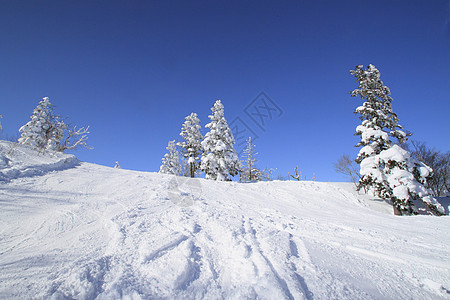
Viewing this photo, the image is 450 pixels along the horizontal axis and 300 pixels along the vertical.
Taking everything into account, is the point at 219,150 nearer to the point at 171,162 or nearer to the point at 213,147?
the point at 213,147

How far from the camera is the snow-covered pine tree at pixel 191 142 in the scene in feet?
75.9

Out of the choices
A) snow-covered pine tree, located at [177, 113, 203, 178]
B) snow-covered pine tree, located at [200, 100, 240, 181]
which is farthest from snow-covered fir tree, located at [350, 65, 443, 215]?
snow-covered pine tree, located at [177, 113, 203, 178]

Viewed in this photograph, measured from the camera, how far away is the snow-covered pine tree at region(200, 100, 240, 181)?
18.8 meters

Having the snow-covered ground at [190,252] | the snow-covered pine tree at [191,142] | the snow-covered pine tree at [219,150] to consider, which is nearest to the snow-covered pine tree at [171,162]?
the snow-covered pine tree at [191,142]

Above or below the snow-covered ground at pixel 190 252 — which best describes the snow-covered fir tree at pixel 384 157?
above

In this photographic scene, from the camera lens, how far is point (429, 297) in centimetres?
224

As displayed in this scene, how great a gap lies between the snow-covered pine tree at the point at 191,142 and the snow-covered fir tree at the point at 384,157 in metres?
16.4

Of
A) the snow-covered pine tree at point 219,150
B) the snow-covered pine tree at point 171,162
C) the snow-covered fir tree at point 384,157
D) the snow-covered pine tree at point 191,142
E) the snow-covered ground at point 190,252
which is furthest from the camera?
the snow-covered pine tree at point 171,162

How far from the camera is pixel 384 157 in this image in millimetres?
10789

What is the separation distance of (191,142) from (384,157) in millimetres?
18869

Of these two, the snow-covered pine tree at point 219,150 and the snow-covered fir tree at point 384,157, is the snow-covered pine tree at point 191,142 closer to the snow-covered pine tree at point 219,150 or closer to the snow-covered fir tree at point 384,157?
the snow-covered pine tree at point 219,150

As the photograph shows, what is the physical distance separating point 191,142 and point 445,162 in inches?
1101

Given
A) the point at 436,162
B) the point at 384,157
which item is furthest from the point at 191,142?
the point at 436,162

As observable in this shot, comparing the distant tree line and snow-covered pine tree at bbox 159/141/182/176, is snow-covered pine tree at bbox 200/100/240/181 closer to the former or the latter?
the distant tree line
